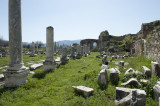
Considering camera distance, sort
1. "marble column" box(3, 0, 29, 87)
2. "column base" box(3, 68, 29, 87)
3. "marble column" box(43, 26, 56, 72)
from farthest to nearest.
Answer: "marble column" box(43, 26, 56, 72) < "marble column" box(3, 0, 29, 87) < "column base" box(3, 68, 29, 87)

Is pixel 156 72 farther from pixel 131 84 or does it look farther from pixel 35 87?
pixel 35 87

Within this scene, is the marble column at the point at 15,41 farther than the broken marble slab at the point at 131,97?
Yes

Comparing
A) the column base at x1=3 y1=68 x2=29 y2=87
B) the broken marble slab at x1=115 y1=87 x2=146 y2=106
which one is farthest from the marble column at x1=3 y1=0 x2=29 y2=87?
the broken marble slab at x1=115 y1=87 x2=146 y2=106

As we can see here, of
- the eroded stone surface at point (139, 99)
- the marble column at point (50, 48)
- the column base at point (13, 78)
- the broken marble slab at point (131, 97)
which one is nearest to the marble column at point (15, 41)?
the column base at point (13, 78)

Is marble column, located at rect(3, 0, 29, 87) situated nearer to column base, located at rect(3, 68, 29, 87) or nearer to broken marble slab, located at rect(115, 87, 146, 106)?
column base, located at rect(3, 68, 29, 87)

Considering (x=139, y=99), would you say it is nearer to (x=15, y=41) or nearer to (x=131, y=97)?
(x=131, y=97)

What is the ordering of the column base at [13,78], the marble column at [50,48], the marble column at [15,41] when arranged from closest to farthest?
the column base at [13,78] → the marble column at [15,41] → the marble column at [50,48]

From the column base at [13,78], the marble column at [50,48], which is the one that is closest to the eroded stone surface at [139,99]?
the column base at [13,78]

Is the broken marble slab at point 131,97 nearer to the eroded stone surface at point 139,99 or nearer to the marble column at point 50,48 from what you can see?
the eroded stone surface at point 139,99

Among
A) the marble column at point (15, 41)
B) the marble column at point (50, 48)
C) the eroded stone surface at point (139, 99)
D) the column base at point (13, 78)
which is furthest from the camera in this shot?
the marble column at point (50, 48)

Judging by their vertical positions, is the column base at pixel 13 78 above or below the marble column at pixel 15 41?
below

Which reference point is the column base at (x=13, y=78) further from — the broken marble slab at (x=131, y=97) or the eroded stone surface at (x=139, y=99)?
the eroded stone surface at (x=139, y=99)

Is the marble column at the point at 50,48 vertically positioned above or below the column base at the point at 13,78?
above

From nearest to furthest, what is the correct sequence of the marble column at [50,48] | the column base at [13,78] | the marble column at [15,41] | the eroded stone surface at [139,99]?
the eroded stone surface at [139,99] → the column base at [13,78] → the marble column at [15,41] → the marble column at [50,48]
